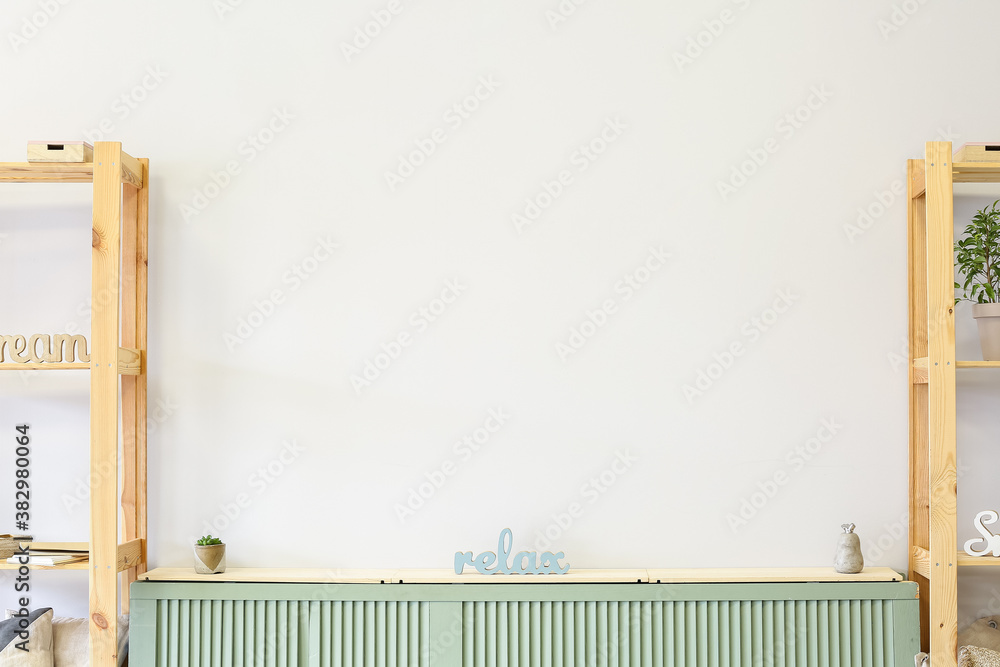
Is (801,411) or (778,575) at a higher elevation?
(801,411)

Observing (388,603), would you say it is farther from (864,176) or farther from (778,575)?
(864,176)

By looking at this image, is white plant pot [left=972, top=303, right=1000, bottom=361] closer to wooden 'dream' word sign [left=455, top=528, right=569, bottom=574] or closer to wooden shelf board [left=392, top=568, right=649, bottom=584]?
wooden shelf board [left=392, top=568, right=649, bottom=584]

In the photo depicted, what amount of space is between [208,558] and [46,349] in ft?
2.28

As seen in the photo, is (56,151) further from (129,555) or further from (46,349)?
(129,555)

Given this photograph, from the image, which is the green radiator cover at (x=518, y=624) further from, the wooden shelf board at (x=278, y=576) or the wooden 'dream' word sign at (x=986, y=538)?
the wooden 'dream' word sign at (x=986, y=538)

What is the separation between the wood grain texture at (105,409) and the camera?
1836 mm

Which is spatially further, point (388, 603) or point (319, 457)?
point (319, 457)

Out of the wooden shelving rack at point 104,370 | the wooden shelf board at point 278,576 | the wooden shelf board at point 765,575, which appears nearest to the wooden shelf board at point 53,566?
the wooden shelving rack at point 104,370

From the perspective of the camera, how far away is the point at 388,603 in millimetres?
1956

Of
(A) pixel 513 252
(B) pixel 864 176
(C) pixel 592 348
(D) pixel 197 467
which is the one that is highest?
(B) pixel 864 176

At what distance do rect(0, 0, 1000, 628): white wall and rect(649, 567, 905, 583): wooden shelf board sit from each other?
0.15ft

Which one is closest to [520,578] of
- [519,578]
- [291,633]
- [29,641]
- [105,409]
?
[519,578]

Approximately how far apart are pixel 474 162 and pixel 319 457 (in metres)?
0.97

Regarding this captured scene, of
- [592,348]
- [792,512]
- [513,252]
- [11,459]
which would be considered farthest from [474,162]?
[11,459]
